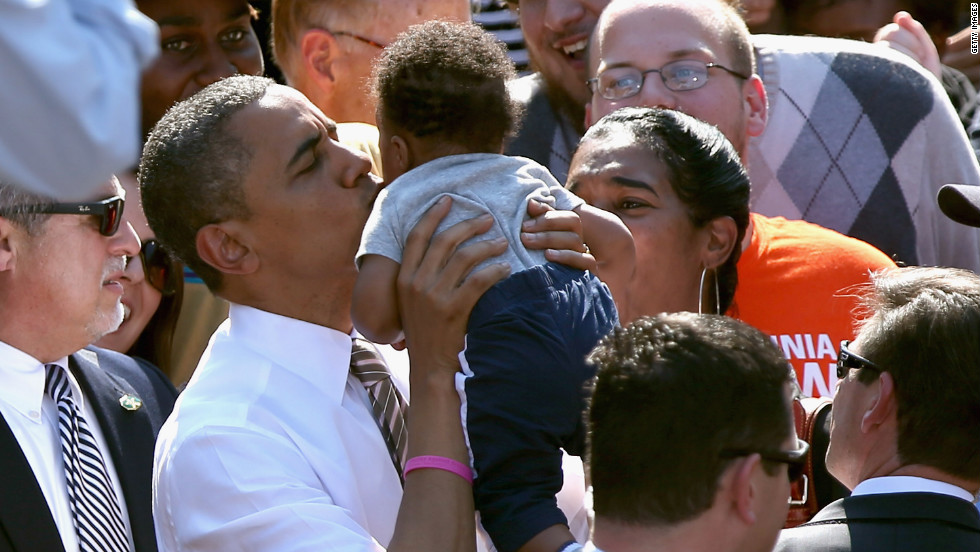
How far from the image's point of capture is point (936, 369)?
2.68m

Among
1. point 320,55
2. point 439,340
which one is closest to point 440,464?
point 439,340

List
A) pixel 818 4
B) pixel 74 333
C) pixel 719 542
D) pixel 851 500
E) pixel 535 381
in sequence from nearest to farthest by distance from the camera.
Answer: pixel 719 542 < pixel 535 381 < pixel 851 500 < pixel 74 333 < pixel 818 4

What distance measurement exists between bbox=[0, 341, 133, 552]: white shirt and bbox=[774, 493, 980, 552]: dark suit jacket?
182 centimetres

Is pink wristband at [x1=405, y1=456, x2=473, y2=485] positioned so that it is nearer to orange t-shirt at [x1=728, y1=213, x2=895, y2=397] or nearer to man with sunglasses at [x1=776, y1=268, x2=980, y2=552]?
man with sunglasses at [x1=776, y1=268, x2=980, y2=552]

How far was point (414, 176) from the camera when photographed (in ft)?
8.86

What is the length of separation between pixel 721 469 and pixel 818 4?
12.7 feet

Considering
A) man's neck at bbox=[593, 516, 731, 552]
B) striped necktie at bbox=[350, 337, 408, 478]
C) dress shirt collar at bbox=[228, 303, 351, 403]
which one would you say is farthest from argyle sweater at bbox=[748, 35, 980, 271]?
man's neck at bbox=[593, 516, 731, 552]

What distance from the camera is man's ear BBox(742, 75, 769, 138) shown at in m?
3.97

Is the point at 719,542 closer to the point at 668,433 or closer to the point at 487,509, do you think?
the point at 668,433

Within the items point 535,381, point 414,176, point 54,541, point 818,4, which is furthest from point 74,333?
point 818,4

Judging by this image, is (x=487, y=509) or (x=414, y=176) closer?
(x=487, y=509)

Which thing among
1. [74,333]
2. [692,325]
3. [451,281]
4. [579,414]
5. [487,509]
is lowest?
[74,333]

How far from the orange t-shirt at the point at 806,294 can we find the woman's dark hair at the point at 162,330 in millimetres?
1899

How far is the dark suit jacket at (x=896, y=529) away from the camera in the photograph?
2.60m
